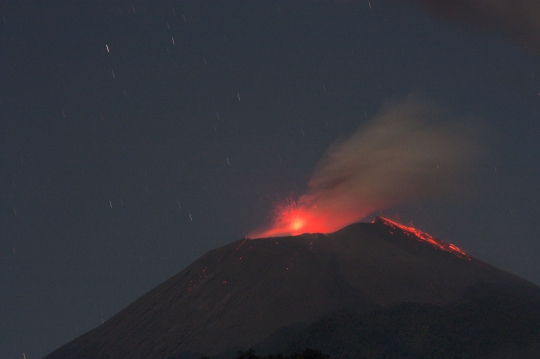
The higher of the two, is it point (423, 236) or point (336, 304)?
point (423, 236)

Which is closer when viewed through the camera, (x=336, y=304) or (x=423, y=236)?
(x=336, y=304)

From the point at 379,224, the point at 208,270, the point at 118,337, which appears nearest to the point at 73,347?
the point at 118,337

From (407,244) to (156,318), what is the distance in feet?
218

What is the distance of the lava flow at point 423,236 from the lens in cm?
17125

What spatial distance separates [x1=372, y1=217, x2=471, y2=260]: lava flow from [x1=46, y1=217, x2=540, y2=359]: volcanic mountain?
1.73 feet

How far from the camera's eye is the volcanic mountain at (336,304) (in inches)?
4643

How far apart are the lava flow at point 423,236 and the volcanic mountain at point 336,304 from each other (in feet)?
1.73

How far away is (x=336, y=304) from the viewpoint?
130875 millimetres

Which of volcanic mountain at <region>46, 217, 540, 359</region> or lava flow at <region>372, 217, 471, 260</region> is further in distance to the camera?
lava flow at <region>372, 217, 471, 260</region>

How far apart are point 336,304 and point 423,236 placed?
185 ft

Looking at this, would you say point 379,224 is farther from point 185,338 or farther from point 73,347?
point 73,347

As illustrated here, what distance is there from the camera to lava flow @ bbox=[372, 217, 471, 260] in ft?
562

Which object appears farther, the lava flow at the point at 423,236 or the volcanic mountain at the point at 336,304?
the lava flow at the point at 423,236

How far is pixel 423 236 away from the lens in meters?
178
